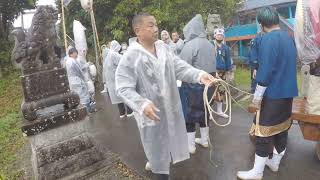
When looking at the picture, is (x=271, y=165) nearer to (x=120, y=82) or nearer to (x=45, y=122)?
(x=120, y=82)

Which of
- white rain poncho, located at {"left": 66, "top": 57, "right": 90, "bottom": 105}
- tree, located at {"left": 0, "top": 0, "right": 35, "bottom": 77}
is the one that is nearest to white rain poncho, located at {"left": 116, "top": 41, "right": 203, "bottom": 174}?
white rain poncho, located at {"left": 66, "top": 57, "right": 90, "bottom": 105}

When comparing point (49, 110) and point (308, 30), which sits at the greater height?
point (308, 30)

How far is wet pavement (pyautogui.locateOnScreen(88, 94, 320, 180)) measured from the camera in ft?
A: 12.7

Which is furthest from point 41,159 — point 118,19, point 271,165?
point 118,19

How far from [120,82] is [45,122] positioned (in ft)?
5.81

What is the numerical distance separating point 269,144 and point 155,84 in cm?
155

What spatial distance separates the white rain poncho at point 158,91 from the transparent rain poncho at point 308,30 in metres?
1.63

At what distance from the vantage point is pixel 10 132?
7.46m

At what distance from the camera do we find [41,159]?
163 inches

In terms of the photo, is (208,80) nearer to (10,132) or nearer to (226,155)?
(226,155)

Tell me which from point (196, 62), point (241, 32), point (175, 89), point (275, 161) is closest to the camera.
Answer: point (175, 89)

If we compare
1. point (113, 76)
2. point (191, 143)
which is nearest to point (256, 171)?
point (191, 143)

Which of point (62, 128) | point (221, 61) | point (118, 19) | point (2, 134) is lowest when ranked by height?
point (2, 134)

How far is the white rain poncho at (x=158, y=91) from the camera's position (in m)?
2.99
